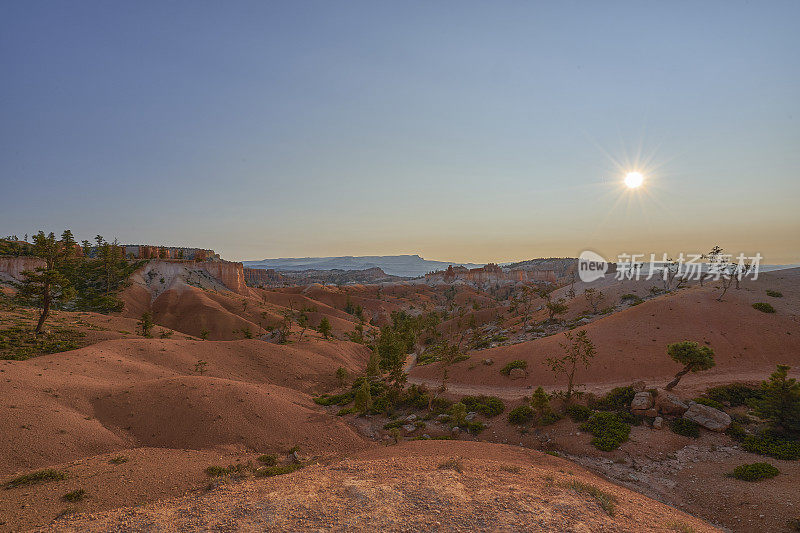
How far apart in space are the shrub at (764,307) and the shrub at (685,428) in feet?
112

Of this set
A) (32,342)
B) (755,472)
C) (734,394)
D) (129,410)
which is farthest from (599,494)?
(32,342)

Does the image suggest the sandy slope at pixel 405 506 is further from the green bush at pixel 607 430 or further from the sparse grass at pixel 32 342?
the sparse grass at pixel 32 342

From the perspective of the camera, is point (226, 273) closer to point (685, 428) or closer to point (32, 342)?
point (32, 342)

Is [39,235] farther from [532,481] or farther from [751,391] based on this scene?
[751,391]

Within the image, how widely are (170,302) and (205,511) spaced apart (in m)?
86.8

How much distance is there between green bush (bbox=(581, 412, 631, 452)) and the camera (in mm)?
22078

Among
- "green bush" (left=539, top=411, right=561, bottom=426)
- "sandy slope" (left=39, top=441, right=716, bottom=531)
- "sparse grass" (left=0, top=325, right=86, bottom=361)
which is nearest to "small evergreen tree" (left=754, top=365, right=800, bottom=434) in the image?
"green bush" (left=539, top=411, right=561, bottom=426)

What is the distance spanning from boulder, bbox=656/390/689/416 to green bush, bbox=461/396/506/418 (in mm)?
12324

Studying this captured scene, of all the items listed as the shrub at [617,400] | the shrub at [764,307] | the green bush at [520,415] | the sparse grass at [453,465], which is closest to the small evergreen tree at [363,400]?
the green bush at [520,415]

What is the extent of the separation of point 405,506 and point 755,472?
20.3m

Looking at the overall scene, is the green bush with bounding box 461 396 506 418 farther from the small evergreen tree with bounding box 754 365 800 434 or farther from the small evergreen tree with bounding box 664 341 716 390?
the small evergreen tree with bounding box 754 365 800 434

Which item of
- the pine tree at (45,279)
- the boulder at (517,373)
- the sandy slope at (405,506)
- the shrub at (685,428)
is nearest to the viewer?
the sandy slope at (405,506)

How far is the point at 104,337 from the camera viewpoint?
39531 millimetres

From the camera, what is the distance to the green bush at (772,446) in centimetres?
1914
